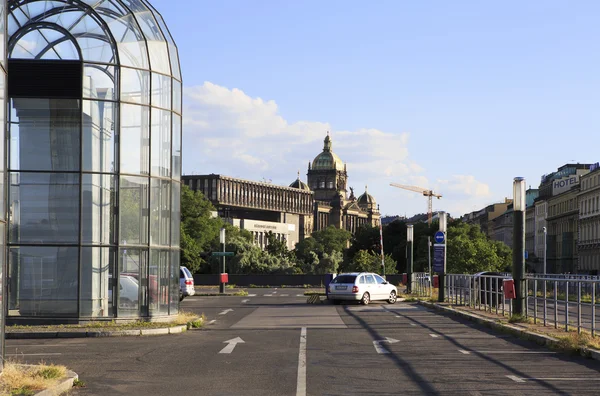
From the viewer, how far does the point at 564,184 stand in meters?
157

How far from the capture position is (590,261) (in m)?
130

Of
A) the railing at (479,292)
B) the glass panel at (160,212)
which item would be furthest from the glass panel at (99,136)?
the railing at (479,292)

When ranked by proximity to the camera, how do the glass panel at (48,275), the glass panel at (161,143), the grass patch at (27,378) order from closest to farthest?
1. the grass patch at (27,378)
2. the glass panel at (48,275)
3. the glass panel at (161,143)

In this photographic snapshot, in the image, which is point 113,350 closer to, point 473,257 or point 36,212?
point 36,212

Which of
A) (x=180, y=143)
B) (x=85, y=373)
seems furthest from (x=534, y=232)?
(x=85, y=373)

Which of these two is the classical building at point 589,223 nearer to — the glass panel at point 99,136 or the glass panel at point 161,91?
the glass panel at point 161,91

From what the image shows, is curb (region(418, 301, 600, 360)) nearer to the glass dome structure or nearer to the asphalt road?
the asphalt road

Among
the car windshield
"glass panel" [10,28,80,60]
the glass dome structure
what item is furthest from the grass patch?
the car windshield

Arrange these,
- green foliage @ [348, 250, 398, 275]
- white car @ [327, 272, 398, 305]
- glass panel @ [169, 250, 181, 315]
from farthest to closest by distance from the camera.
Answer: green foliage @ [348, 250, 398, 275] → white car @ [327, 272, 398, 305] → glass panel @ [169, 250, 181, 315]

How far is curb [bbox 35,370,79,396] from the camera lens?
12273 millimetres

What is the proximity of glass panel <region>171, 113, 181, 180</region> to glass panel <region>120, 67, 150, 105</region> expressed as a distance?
148 centimetres

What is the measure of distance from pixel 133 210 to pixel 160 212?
2.69 ft

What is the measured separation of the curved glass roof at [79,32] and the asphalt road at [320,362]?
770 cm

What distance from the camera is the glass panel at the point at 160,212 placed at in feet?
87.5
